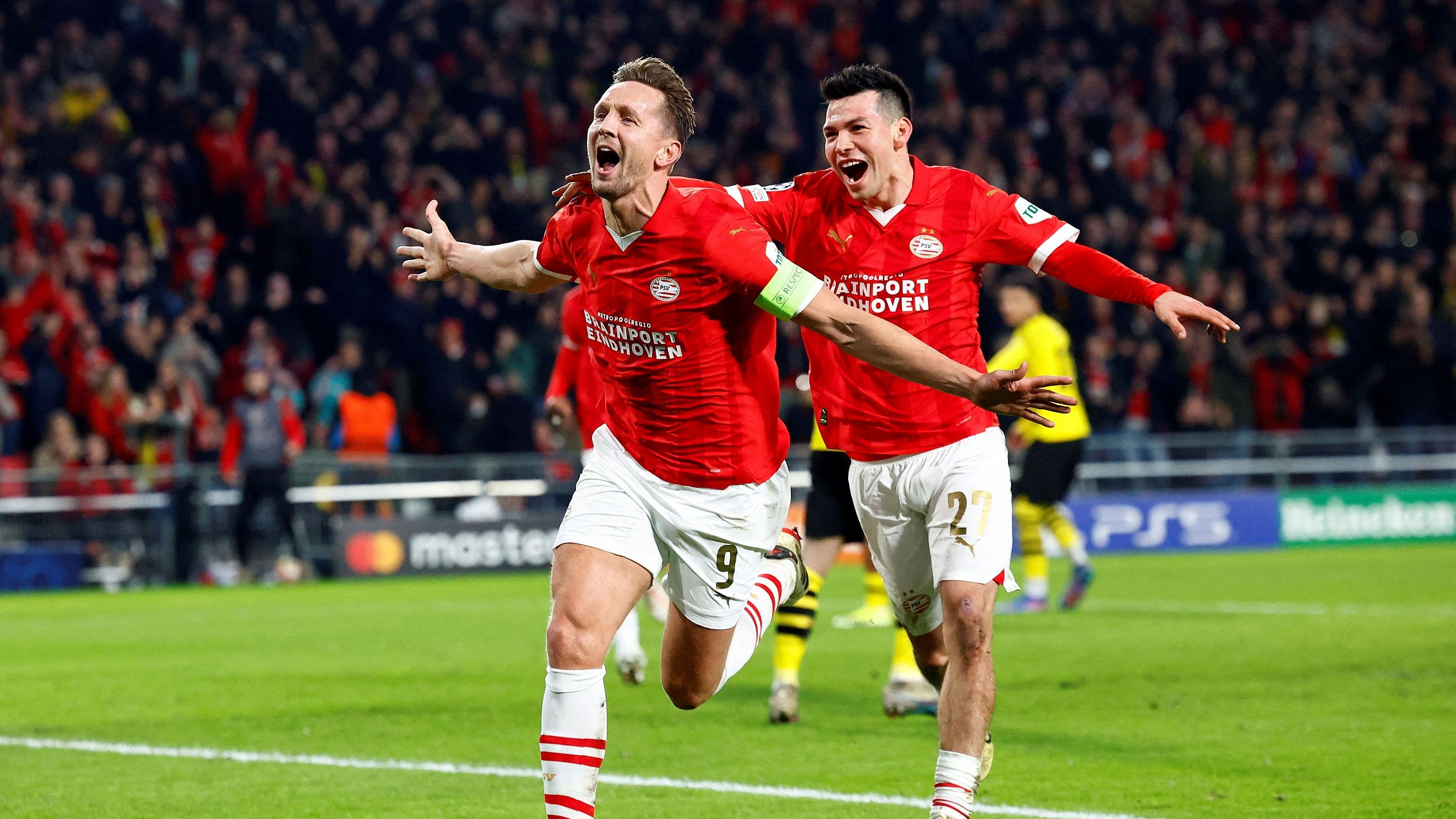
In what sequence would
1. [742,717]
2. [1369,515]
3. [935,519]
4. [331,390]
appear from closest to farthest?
[935,519], [742,717], [331,390], [1369,515]

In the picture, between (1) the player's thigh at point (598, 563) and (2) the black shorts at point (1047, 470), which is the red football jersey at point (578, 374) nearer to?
(1) the player's thigh at point (598, 563)

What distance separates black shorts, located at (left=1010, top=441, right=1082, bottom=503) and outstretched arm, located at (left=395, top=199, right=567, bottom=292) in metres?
8.20

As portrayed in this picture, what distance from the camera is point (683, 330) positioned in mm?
5395

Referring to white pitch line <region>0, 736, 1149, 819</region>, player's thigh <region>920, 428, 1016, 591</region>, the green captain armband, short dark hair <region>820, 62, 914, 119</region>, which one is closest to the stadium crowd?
white pitch line <region>0, 736, 1149, 819</region>

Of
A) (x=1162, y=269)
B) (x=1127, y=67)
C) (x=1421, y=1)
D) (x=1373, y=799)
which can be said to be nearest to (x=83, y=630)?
(x=1373, y=799)

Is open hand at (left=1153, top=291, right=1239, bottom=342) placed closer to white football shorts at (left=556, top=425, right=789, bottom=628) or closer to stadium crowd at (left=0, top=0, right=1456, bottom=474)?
white football shorts at (left=556, top=425, right=789, bottom=628)

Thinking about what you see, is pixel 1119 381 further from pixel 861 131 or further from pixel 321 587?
pixel 861 131

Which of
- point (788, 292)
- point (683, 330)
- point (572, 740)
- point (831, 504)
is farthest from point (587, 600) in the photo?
point (831, 504)

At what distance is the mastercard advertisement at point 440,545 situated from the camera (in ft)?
63.9

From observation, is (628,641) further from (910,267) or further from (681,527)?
(681,527)

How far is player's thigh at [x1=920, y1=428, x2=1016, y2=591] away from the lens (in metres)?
5.98

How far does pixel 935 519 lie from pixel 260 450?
13.5 meters

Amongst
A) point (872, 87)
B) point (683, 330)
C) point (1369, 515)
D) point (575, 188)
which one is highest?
point (1369, 515)

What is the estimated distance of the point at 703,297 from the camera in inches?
211
